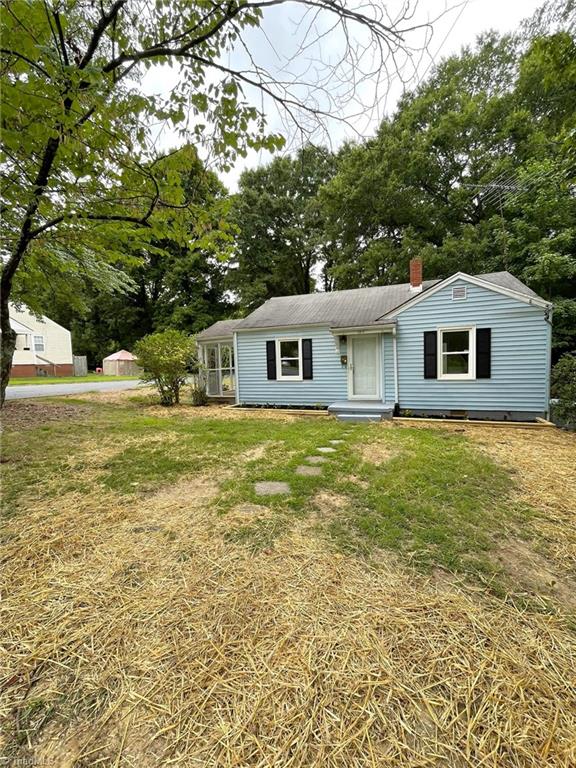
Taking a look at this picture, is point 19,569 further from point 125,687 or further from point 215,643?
point 215,643

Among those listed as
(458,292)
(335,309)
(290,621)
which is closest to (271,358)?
(335,309)

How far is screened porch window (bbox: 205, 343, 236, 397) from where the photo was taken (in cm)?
1212

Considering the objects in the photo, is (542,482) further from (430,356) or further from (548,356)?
(430,356)

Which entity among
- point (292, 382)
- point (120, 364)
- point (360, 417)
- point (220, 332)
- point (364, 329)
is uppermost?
point (220, 332)

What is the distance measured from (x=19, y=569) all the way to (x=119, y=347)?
3406cm

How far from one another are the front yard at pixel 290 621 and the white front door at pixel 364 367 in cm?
539

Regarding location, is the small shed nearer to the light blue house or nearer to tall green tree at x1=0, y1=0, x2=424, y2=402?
the light blue house

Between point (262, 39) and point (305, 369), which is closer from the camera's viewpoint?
point (262, 39)

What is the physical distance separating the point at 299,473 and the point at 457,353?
580 centimetres

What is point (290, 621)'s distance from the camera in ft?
5.88

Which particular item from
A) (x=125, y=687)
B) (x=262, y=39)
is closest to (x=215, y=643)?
(x=125, y=687)

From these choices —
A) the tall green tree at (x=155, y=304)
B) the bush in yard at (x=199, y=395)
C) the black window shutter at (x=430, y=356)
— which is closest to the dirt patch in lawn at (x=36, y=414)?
the bush in yard at (x=199, y=395)

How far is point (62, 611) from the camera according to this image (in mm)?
1866

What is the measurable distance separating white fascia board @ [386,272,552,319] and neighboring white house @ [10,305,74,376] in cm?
2572
